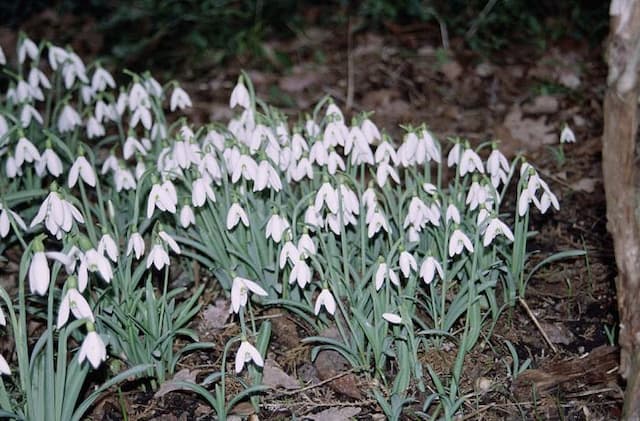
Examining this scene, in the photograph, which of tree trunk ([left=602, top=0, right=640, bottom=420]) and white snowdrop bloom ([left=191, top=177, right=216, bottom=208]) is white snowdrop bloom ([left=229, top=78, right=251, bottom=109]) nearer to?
white snowdrop bloom ([left=191, top=177, right=216, bottom=208])

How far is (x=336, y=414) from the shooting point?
2.62 meters

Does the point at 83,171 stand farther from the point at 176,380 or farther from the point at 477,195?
the point at 477,195

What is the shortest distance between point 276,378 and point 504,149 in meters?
1.95

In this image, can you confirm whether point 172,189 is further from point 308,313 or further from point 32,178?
point 32,178

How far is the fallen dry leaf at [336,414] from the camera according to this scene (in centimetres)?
261

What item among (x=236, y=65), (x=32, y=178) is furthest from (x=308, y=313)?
(x=236, y=65)

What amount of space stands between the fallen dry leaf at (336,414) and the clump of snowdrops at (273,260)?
0.37ft

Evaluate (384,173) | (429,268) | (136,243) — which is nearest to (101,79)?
(136,243)

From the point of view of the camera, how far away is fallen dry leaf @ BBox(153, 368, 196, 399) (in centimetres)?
269

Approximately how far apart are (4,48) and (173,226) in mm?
2810

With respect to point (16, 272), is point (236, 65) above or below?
above

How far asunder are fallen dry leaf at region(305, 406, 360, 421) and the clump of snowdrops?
11cm

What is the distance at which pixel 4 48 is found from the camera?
18.0 feet

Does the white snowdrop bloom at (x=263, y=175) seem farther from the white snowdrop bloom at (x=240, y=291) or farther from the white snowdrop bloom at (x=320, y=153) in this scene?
the white snowdrop bloom at (x=240, y=291)
